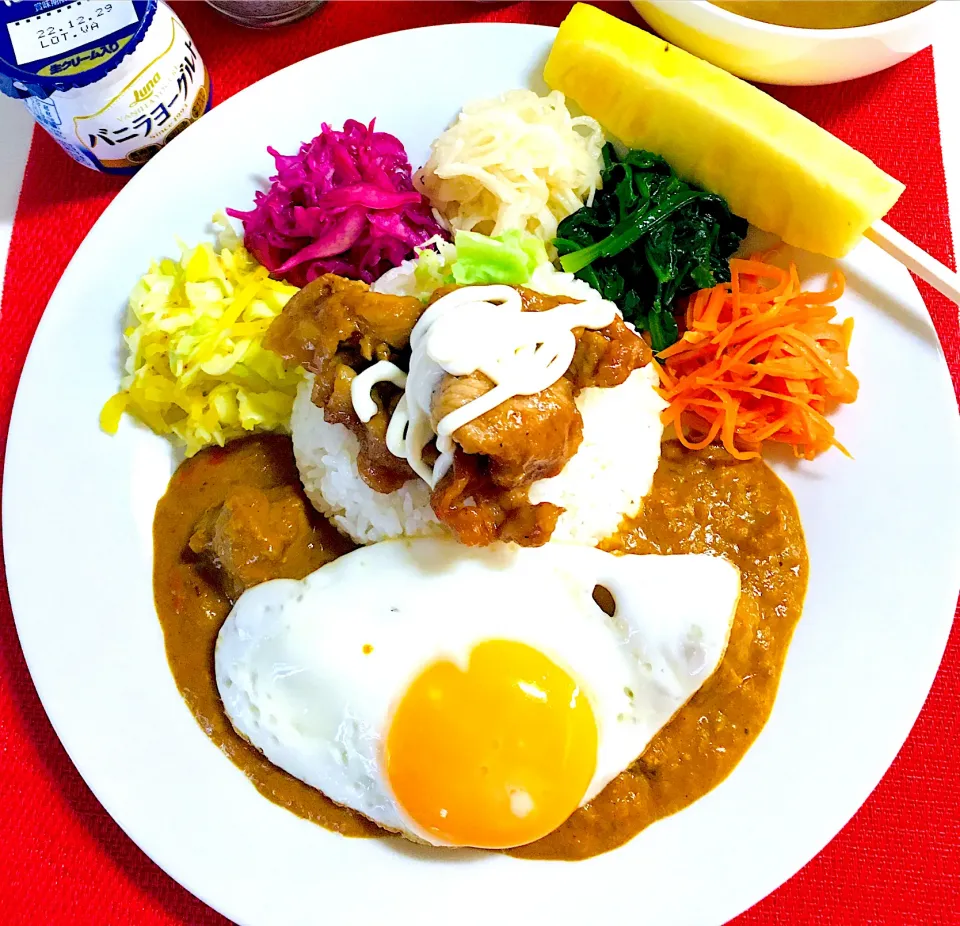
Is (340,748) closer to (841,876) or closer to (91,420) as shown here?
(91,420)

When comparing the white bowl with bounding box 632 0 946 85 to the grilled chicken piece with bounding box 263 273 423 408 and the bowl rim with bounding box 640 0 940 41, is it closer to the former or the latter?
the bowl rim with bounding box 640 0 940 41

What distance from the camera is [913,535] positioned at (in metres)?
2.58

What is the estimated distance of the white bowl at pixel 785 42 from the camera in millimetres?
2510

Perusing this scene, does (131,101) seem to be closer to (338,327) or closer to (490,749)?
(338,327)

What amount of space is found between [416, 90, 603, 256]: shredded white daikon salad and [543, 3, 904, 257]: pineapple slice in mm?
142

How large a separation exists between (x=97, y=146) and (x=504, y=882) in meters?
2.70

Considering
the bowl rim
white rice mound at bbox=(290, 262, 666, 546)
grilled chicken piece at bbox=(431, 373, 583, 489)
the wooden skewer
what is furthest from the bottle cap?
the wooden skewer

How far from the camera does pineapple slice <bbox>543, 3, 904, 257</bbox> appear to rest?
8.25 ft

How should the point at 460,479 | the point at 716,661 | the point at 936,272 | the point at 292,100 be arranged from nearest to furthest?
the point at 460,479 → the point at 716,661 → the point at 936,272 → the point at 292,100

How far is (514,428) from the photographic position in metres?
2.07

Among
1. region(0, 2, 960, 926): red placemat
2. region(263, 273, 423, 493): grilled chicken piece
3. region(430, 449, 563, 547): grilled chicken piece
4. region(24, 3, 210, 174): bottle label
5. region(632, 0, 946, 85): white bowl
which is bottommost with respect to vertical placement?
region(0, 2, 960, 926): red placemat

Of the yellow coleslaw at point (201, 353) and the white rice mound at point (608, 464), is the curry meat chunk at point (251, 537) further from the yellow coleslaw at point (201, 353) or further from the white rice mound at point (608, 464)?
the white rice mound at point (608, 464)

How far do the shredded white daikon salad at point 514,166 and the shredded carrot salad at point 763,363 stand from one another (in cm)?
59

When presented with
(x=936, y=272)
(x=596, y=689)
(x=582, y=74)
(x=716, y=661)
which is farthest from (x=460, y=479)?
(x=936, y=272)
